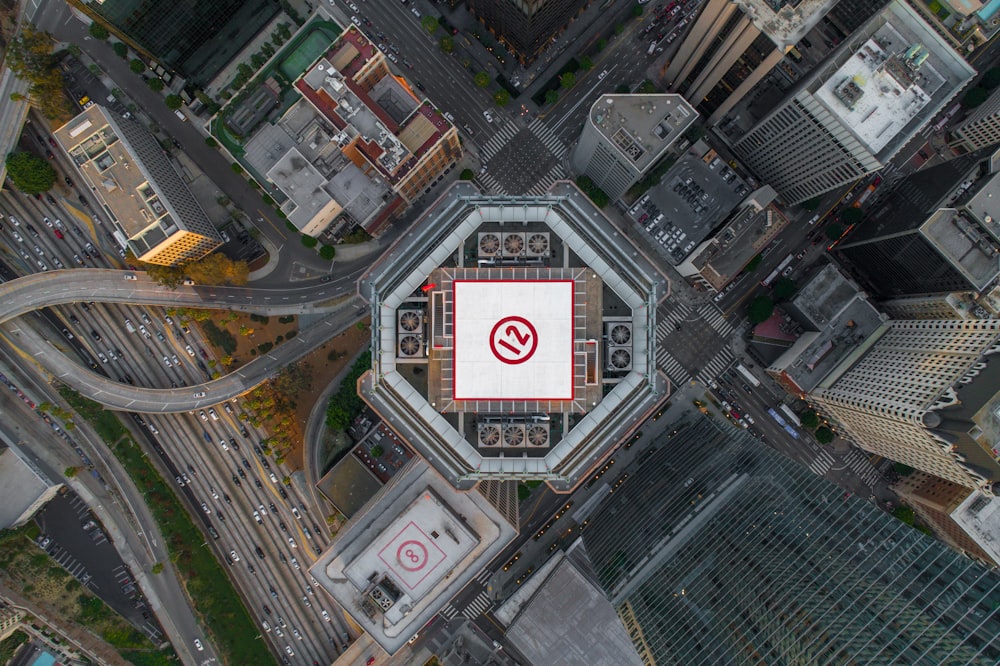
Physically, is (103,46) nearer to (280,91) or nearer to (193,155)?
(193,155)

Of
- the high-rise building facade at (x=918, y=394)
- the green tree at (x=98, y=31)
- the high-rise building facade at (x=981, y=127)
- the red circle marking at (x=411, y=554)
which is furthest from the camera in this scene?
the green tree at (x=98, y=31)

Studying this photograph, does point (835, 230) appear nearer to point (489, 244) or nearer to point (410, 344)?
point (489, 244)

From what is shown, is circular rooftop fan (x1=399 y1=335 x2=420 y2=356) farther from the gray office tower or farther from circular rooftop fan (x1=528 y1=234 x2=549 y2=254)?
the gray office tower

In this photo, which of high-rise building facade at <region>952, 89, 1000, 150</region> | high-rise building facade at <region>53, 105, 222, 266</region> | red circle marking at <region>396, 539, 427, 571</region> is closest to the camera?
red circle marking at <region>396, 539, 427, 571</region>

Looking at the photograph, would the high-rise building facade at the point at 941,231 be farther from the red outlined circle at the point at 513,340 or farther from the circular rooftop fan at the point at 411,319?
the circular rooftop fan at the point at 411,319

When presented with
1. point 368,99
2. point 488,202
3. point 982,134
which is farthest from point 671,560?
point 982,134

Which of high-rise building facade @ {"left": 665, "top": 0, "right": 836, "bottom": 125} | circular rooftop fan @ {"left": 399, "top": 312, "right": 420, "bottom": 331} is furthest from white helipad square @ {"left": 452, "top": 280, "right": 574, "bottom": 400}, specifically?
high-rise building facade @ {"left": 665, "top": 0, "right": 836, "bottom": 125}

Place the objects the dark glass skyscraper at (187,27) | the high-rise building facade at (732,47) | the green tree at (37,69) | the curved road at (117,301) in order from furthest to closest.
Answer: the curved road at (117,301)
the green tree at (37,69)
the dark glass skyscraper at (187,27)
the high-rise building facade at (732,47)

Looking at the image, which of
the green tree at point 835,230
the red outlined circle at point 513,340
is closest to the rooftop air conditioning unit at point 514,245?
the red outlined circle at point 513,340
